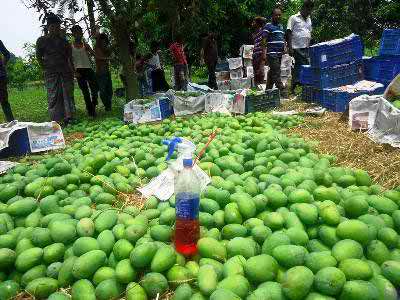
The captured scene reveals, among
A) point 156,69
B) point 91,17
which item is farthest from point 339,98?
point 156,69

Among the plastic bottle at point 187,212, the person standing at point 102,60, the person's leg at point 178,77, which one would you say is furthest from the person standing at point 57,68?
the plastic bottle at point 187,212

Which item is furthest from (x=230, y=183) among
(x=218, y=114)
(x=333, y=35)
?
(x=333, y=35)

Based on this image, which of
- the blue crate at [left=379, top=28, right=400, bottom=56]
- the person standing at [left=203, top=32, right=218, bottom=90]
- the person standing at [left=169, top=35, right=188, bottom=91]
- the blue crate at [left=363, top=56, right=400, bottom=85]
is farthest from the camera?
the person standing at [left=203, top=32, right=218, bottom=90]

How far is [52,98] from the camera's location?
347 inches

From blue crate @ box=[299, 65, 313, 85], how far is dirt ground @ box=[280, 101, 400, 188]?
245 centimetres

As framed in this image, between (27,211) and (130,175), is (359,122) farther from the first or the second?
(27,211)

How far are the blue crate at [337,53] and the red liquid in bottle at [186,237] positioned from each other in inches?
267

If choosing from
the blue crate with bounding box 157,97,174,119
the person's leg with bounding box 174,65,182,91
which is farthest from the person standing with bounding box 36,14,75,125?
the person's leg with bounding box 174,65,182,91

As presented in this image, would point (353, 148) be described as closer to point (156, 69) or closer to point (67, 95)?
point (67, 95)

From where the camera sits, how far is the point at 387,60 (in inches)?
310

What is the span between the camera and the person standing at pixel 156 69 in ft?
38.9

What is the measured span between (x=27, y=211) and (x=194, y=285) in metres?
1.65

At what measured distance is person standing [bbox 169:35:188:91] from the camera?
1119cm

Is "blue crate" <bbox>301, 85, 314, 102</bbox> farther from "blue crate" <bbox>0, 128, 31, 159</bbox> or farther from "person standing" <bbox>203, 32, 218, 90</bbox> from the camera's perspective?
"blue crate" <bbox>0, 128, 31, 159</bbox>
